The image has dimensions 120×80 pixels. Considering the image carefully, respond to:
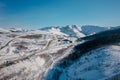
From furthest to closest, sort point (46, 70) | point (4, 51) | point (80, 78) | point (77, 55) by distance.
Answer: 1. point (4, 51)
2. point (77, 55)
3. point (46, 70)
4. point (80, 78)

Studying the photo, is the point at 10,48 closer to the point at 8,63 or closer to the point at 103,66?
the point at 8,63

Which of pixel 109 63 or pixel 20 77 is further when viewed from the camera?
pixel 20 77

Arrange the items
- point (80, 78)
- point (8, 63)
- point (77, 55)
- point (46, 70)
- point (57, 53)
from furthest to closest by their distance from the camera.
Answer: point (57, 53), point (77, 55), point (8, 63), point (46, 70), point (80, 78)

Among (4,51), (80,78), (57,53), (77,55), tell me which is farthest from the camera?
(4,51)

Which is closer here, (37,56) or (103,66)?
(103,66)

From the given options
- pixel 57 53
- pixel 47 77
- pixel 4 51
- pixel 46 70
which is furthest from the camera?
pixel 4 51

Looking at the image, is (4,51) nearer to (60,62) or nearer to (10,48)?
(10,48)

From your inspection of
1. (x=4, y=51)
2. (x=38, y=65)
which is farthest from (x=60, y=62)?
(x=4, y=51)

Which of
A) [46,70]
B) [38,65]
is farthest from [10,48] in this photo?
[46,70]

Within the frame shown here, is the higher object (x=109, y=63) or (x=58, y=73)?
(x=109, y=63)
